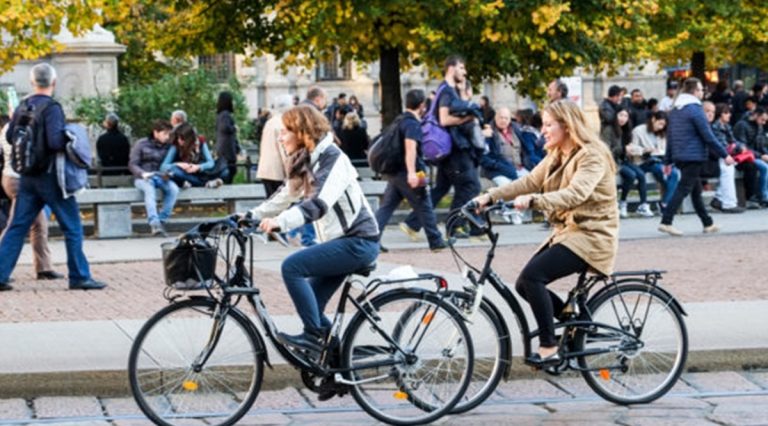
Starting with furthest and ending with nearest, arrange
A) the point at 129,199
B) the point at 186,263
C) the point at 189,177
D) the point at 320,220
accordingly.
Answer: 1. the point at 189,177
2. the point at 129,199
3. the point at 320,220
4. the point at 186,263

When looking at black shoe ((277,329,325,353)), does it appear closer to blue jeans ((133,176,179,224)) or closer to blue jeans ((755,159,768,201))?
blue jeans ((133,176,179,224))

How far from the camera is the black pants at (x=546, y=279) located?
8.95 m

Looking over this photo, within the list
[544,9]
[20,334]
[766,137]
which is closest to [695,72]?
[766,137]

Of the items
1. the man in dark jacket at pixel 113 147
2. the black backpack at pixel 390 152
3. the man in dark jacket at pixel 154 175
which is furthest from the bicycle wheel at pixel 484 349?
the man in dark jacket at pixel 113 147

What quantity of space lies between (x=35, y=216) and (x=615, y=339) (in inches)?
253

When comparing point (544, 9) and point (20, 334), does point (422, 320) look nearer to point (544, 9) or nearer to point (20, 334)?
point (20, 334)

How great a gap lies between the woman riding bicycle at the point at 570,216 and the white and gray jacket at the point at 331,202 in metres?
0.67

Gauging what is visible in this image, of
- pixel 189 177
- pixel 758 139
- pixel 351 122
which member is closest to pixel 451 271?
pixel 189 177

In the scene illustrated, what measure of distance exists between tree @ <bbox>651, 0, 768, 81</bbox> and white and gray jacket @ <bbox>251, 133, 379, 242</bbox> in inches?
779

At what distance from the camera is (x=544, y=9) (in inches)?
886

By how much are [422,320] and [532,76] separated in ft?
56.5

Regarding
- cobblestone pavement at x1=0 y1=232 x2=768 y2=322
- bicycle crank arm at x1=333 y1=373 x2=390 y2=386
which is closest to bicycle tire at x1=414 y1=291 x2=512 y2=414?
bicycle crank arm at x1=333 y1=373 x2=390 y2=386

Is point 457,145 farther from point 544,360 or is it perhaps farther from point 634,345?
point 544,360

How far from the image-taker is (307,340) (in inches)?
341
